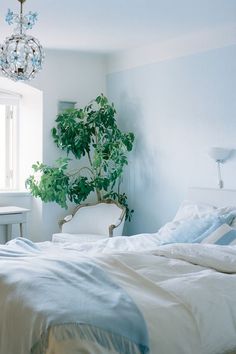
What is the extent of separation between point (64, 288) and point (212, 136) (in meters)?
2.87

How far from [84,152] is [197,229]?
2.05m

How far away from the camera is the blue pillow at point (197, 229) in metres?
4.02

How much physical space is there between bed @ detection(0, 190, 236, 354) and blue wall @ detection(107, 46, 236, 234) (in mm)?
1938

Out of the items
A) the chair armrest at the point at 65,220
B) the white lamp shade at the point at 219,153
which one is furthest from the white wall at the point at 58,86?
the white lamp shade at the point at 219,153

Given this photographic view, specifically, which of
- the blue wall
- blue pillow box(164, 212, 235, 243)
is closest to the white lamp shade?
the blue wall

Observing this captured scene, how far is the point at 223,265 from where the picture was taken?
9.87 feet

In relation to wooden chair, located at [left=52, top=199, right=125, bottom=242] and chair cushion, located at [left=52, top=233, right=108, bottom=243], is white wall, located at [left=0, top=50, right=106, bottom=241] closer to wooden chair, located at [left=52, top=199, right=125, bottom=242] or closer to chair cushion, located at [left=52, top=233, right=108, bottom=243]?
wooden chair, located at [left=52, top=199, right=125, bottom=242]

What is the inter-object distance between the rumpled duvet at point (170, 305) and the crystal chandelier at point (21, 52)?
1.11 meters

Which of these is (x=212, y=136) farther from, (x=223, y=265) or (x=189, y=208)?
(x=223, y=265)

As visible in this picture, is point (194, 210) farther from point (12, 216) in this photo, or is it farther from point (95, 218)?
point (12, 216)

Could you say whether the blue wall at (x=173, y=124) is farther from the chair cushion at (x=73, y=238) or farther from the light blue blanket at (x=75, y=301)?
the light blue blanket at (x=75, y=301)

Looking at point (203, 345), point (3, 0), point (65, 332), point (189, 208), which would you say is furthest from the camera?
point (189, 208)

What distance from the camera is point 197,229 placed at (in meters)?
4.09

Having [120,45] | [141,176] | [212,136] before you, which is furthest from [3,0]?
[141,176]
